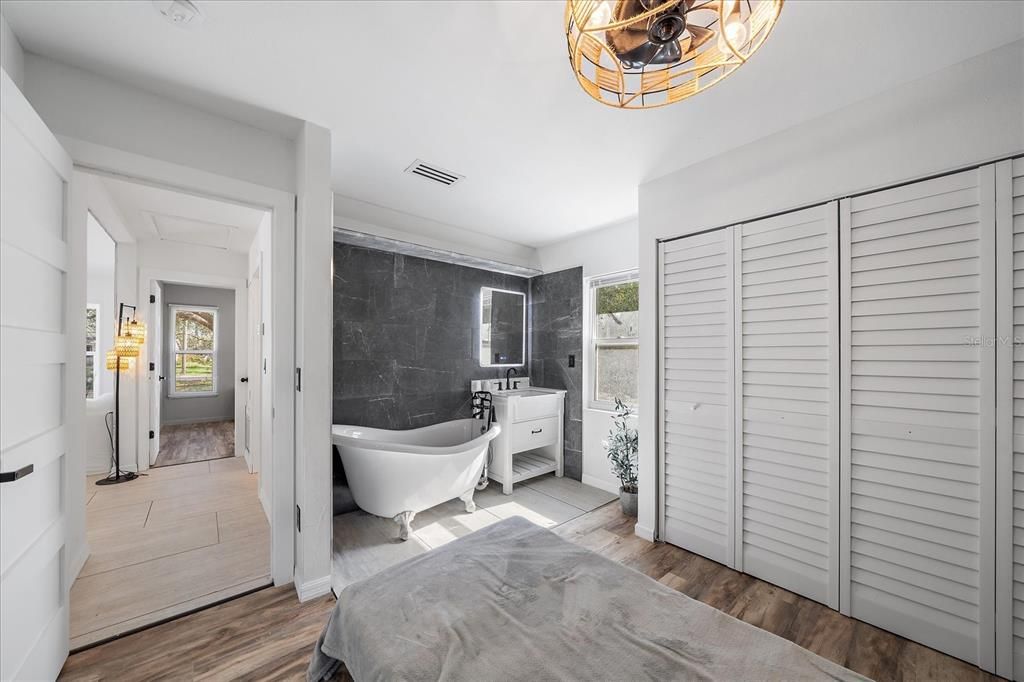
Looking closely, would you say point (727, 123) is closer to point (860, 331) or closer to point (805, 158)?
point (805, 158)

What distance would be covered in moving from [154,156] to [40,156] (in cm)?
51

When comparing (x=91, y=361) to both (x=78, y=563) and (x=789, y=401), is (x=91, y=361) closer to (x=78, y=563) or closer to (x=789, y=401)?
(x=78, y=563)

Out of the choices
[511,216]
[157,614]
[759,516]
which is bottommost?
[157,614]

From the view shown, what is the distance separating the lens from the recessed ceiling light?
133 centimetres

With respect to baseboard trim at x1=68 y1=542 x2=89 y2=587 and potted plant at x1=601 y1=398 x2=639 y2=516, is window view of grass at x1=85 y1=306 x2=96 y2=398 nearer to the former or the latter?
baseboard trim at x1=68 y1=542 x2=89 y2=587

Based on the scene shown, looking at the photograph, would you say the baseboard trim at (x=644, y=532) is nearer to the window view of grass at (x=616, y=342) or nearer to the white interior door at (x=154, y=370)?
the window view of grass at (x=616, y=342)

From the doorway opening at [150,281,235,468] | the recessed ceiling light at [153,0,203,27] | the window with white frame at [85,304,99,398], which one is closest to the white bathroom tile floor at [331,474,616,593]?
the recessed ceiling light at [153,0,203,27]

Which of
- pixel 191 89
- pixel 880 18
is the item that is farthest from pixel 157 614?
→ pixel 880 18

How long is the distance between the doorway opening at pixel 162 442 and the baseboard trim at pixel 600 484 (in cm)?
261

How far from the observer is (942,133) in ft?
5.41

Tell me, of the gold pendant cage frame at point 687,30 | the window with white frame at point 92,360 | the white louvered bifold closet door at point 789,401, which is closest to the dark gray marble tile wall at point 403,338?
the white louvered bifold closet door at point 789,401

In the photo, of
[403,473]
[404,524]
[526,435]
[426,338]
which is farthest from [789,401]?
[426,338]

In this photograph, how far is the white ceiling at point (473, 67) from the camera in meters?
1.38

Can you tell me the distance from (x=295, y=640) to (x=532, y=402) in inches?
96.2
